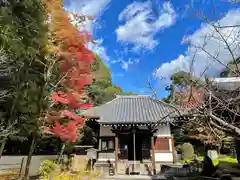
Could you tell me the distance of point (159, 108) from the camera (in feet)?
64.2

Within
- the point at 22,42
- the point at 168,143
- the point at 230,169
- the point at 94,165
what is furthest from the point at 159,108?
the point at 22,42

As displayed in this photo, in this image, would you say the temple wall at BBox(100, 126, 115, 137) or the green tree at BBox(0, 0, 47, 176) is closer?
the green tree at BBox(0, 0, 47, 176)

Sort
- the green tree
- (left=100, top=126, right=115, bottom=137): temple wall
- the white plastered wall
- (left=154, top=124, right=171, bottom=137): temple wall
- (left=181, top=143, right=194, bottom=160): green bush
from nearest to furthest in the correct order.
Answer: the green tree, the white plastered wall, (left=154, top=124, right=171, bottom=137): temple wall, (left=100, top=126, right=115, bottom=137): temple wall, (left=181, top=143, right=194, bottom=160): green bush

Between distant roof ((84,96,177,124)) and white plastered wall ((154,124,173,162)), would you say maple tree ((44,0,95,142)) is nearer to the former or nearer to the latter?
distant roof ((84,96,177,124))

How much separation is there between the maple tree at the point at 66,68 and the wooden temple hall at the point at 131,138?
3.13m

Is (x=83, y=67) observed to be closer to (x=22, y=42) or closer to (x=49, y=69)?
(x=49, y=69)

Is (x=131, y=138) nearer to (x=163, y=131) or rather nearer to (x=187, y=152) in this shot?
(x=163, y=131)

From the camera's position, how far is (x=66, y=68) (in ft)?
46.8

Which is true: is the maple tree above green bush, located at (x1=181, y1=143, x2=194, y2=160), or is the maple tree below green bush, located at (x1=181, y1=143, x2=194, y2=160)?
above

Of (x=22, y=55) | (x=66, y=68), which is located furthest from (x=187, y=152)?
(x=22, y=55)

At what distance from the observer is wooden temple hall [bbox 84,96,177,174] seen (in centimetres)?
1697

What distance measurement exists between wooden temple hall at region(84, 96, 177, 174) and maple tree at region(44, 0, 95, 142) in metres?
3.13

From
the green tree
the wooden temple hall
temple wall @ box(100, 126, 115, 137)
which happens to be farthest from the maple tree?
temple wall @ box(100, 126, 115, 137)

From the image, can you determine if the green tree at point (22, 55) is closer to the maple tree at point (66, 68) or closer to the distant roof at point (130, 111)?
the maple tree at point (66, 68)
